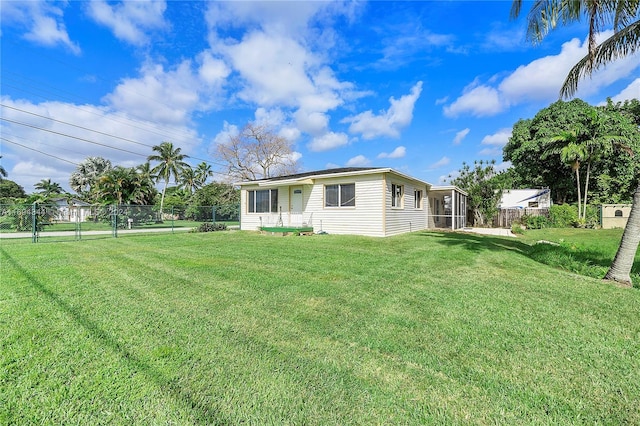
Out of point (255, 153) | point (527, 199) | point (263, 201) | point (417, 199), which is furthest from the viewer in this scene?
point (255, 153)

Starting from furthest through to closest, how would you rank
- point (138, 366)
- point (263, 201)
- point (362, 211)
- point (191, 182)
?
point (191, 182), point (263, 201), point (362, 211), point (138, 366)

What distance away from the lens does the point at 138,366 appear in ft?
7.20

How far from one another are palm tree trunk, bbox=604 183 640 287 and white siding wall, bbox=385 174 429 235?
6.97 metres

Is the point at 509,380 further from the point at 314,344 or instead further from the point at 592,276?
the point at 592,276

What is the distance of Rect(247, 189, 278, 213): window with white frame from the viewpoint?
15055mm

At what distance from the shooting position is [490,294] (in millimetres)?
4078

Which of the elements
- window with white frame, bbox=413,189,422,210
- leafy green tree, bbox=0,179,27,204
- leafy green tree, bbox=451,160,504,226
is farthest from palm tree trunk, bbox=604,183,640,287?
leafy green tree, bbox=0,179,27,204

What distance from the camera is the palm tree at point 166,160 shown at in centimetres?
3419

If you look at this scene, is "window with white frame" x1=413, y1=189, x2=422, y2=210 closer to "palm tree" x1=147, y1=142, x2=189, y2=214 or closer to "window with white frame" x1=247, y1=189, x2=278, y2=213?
"window with white frame" x1=247, y1=189, x2=278, y2=213

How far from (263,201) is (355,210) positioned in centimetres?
582

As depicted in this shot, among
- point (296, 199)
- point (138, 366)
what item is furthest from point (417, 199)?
point (138, 366)

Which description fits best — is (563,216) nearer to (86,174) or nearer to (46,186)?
(86,174)

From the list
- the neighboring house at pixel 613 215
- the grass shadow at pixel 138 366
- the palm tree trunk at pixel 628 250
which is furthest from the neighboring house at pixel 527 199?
the grass shadow at pixel 138 366

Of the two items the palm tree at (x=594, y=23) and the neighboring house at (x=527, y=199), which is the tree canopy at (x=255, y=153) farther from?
the palm tree at (x=594, y=23)
